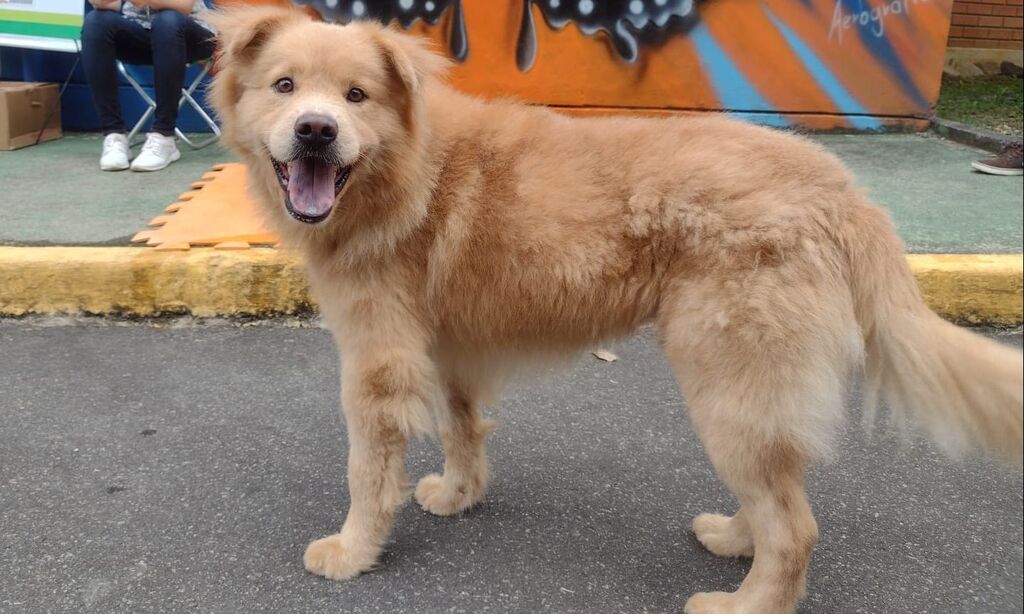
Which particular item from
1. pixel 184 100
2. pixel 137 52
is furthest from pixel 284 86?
pixel 184 100

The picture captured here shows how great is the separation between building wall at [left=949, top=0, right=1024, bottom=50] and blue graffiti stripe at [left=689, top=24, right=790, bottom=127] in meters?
6.48

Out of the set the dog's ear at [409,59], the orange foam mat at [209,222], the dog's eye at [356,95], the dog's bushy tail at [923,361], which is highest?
the dog's ear at [409,59]

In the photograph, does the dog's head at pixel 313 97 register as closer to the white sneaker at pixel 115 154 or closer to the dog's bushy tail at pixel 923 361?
the dog's bushy tail at pixel 923 361

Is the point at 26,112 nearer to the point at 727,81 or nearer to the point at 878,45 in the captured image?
the point at 727,81

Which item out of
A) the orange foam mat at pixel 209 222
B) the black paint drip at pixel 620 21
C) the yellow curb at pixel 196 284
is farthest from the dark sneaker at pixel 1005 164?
the orange foam mat at pixel 209 222

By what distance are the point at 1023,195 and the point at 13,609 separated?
6.75 m

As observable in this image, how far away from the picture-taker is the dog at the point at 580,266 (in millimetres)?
2162

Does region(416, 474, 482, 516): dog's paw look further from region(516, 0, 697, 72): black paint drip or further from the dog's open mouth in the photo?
region(516, 0, 697, 72): black paint drip

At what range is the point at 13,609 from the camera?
2.28 metres

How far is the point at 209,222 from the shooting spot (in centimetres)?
491

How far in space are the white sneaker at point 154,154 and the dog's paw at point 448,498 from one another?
447 centimetres

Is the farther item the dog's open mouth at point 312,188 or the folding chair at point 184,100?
the folding chair at point 184,100

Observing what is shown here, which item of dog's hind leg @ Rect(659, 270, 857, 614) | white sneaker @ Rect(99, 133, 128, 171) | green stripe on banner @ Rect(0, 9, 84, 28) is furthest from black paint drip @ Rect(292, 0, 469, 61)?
dog's hind leg @ Rect(659, 270, 857, 614)

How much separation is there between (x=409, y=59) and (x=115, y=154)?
462cm
